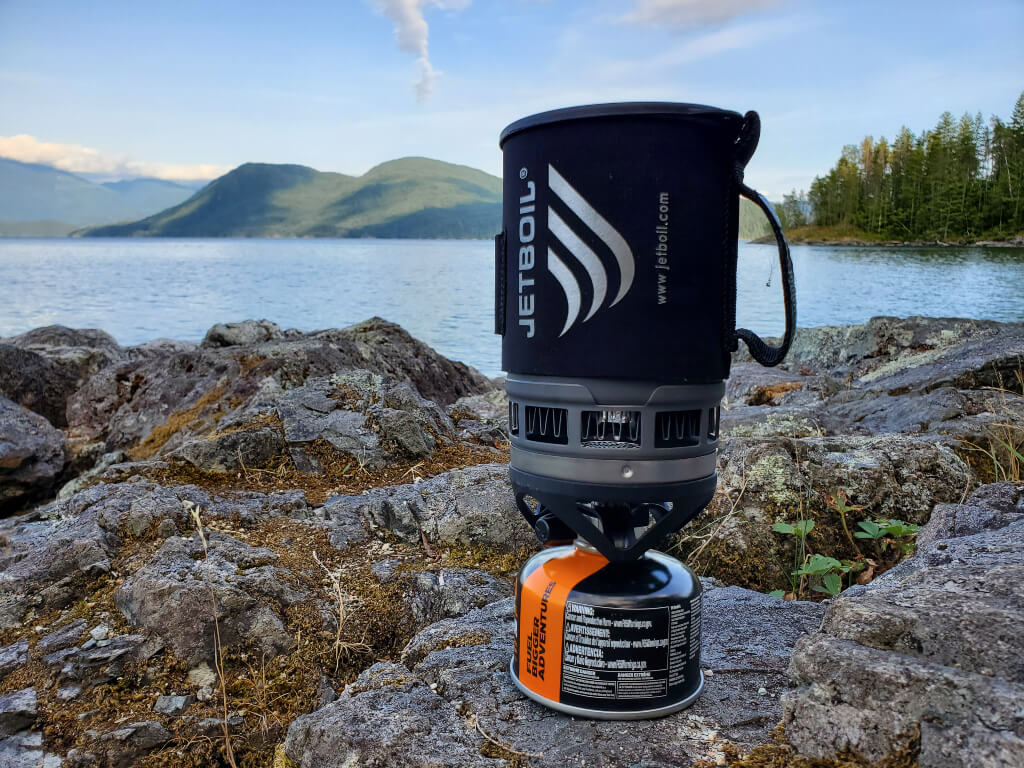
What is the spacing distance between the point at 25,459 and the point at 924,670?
7074mm

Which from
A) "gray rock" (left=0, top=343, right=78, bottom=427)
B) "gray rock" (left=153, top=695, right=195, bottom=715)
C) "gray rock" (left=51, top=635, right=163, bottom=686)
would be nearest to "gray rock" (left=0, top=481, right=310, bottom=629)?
"gray rock" (left=51, top=635, right=163, bottom=686)

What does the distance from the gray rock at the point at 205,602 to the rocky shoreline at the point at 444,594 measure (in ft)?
0.03

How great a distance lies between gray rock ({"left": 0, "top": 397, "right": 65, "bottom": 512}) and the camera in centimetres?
638

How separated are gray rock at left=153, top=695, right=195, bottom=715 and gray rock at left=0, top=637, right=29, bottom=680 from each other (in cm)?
60

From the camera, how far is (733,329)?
85.7 inches

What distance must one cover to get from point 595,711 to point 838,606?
0.71 m

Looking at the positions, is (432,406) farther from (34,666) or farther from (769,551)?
(34,666)

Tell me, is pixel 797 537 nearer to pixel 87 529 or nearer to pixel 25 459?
pixel 87 529

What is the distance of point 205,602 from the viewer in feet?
9.45

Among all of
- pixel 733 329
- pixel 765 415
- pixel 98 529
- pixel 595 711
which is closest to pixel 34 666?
pixel 98 529

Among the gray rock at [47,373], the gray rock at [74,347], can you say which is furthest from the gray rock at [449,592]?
the gray rock at [74,347]

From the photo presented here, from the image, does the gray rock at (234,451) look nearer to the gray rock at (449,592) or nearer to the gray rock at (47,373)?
the gray rock at (449,592)

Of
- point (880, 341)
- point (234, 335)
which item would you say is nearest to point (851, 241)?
point (880, 341)

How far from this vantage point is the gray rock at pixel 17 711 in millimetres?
2496
